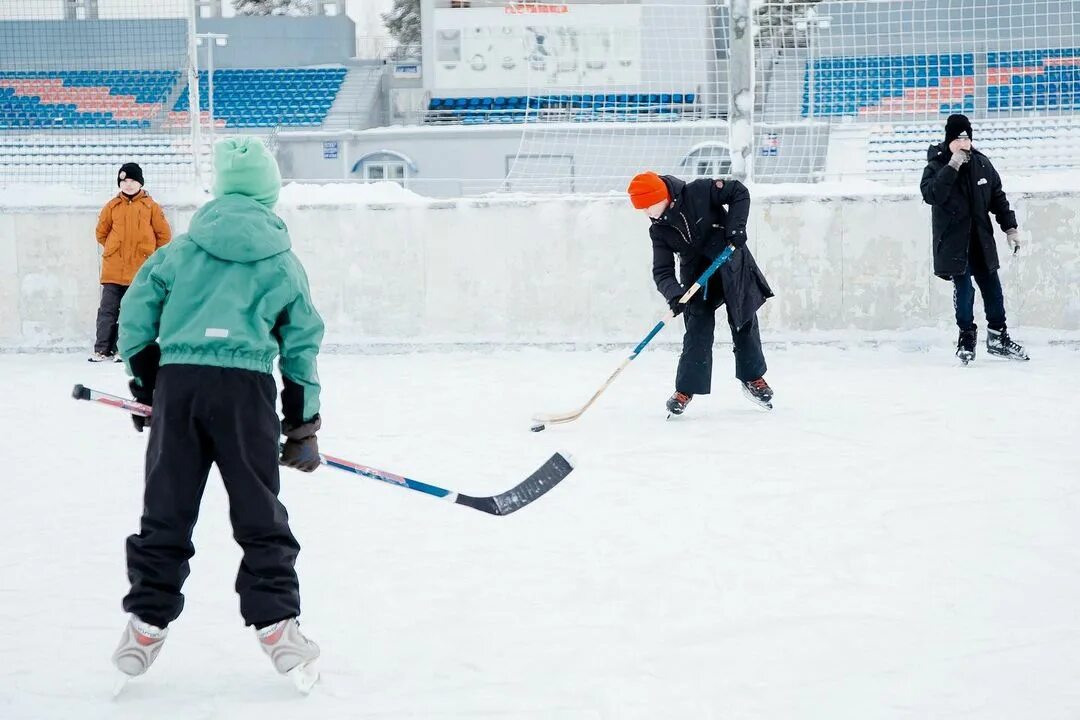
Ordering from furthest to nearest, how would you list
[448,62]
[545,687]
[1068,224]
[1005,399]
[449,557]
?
[448,62], [1068,224], [1005,399], [449,557], [545,687]

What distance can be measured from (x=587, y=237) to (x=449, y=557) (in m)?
4.67

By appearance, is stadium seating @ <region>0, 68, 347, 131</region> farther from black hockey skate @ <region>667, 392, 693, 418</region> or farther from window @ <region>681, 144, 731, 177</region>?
black hockey skate @ <region>667, 392, 693, 418</region>

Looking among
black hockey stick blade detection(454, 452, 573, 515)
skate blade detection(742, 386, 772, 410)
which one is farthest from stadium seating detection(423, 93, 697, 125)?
black hockey stick blade detection(454, 452, 573, 515)

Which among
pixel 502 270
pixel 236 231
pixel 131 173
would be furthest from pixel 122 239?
pixel 236 231

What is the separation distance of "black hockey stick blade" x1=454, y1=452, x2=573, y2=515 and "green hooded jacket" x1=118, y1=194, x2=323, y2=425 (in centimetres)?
62

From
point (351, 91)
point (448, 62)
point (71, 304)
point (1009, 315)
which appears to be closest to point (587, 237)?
point (1009, 315)

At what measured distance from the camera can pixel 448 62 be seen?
2042 cm

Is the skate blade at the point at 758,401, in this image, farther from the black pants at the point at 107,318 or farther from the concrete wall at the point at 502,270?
the black pants at the point at 107,318

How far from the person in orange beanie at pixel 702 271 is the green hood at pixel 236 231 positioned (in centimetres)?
299

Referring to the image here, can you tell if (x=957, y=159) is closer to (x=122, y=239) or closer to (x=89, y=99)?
(x=122, y=239)

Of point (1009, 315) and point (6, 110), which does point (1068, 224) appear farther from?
point (6, 110)

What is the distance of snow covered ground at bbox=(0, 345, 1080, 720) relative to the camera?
7.74 ft

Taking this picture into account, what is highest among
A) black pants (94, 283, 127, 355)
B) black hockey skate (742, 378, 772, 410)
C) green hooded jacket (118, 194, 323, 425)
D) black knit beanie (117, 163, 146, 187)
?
black knit beanie (117, 163, 146, 187)

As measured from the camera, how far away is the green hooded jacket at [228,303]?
90.5 inches
